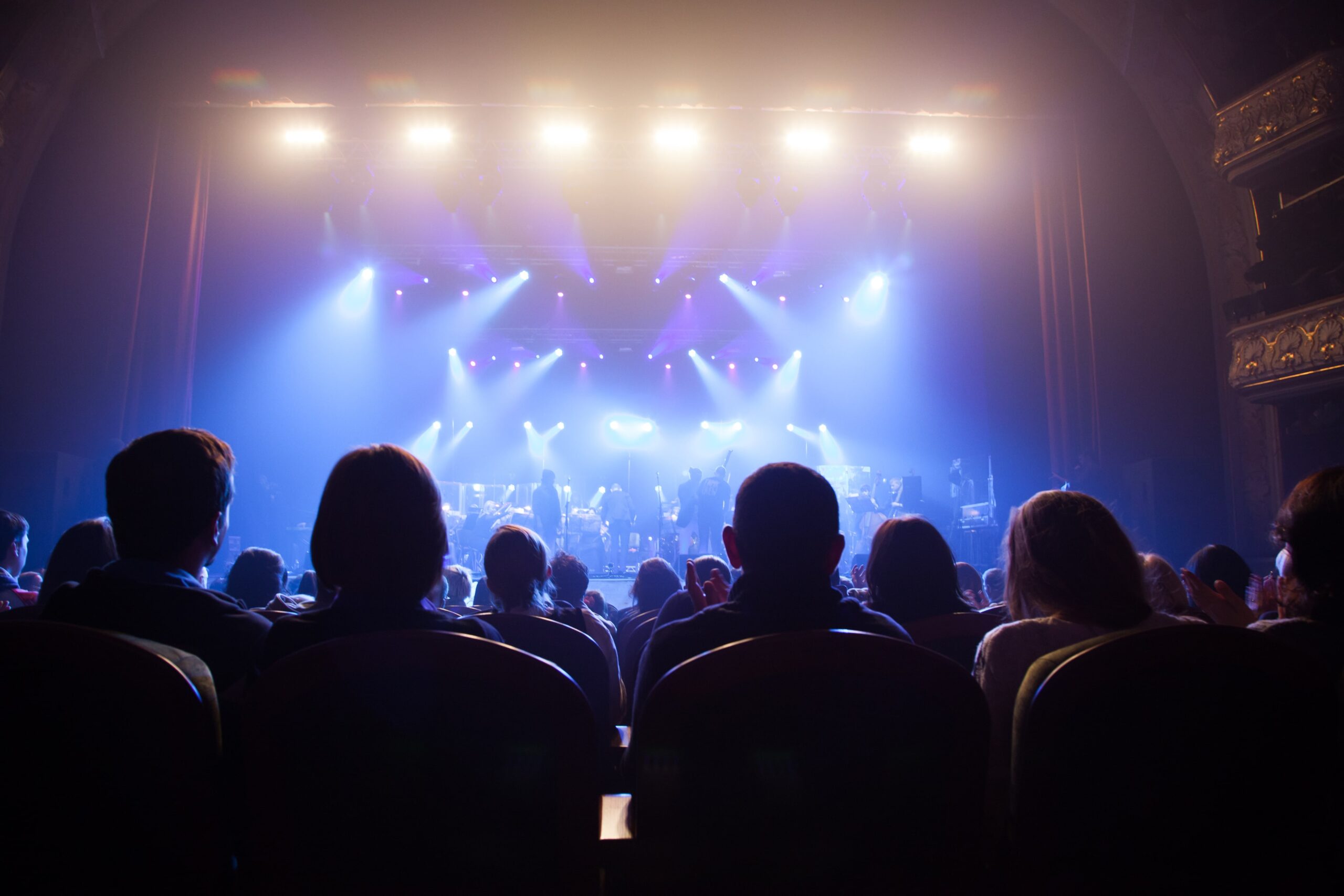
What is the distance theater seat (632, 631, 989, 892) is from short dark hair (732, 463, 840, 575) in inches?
15.8

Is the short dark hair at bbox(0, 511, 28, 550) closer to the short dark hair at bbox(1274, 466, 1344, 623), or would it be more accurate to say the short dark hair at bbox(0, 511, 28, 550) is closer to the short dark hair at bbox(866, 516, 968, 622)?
the short dark hair at bbox(866, 516, 968, 622)

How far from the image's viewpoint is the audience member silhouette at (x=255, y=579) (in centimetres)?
295

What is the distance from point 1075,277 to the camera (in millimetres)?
6887

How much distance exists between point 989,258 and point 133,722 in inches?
342

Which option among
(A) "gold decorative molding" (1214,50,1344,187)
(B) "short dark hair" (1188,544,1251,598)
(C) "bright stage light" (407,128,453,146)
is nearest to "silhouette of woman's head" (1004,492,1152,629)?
(B) "short dark hair" (1188,544,1251,598)

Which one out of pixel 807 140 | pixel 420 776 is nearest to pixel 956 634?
pixel 420 776

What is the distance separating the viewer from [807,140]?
24.9 feet

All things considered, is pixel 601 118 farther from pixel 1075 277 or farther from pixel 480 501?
pixel 480 501

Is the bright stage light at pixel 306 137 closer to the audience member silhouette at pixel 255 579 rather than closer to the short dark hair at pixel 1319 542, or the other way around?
the audience member silhouette at pixel 255 579

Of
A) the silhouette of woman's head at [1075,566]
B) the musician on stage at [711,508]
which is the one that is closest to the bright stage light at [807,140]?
the musician on stage at [711,508]

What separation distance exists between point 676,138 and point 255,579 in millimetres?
6136

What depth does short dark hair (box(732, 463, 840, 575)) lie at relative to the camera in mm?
1341

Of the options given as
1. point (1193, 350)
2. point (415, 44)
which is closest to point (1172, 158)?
point (1193, 350)

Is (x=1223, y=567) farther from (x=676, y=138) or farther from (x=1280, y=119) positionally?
(x=676, y=138)
